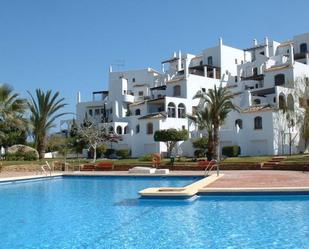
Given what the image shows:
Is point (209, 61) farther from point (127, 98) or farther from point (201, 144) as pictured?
point (201, 144)

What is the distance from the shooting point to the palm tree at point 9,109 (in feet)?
109

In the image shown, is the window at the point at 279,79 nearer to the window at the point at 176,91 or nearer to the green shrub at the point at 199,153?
the window at the point at 176,91

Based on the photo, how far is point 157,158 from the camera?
35.2 meters

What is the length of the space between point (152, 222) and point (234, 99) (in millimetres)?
41882

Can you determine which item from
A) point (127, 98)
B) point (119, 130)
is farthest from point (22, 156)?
point (127, 98)

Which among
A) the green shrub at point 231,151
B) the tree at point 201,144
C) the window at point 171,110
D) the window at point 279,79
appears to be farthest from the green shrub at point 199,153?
the window at point 279,79

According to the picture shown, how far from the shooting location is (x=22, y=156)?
42531 millimetres

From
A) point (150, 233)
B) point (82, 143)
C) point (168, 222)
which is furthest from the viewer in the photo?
point (82, 143)

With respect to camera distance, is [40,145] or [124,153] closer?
[40,145]

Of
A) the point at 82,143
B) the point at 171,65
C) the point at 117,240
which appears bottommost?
the point at 117,240

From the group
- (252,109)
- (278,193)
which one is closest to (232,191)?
(278,193)

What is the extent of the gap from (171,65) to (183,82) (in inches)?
929

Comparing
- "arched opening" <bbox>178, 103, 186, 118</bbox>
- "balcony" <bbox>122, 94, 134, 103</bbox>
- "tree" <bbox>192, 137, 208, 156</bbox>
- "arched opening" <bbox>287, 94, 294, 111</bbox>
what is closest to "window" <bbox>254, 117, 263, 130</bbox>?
"arched opening" <bbox>287, 94, 294, 111</bbox>

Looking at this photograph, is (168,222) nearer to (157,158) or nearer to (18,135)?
(157,158)
